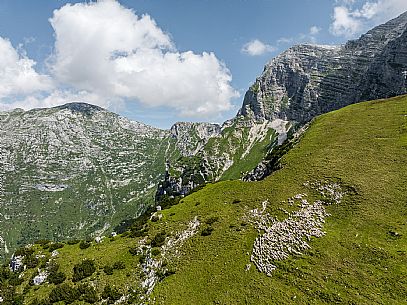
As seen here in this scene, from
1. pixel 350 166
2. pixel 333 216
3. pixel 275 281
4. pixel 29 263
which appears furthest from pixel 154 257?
pixel 350 166

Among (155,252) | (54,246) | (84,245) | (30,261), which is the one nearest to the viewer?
(155,252)

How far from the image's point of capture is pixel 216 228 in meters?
50.0

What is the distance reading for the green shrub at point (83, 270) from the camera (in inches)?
1839

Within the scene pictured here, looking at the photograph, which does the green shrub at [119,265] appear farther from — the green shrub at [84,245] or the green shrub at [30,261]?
the green shrub at [30,261]

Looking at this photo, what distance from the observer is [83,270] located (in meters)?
47.8

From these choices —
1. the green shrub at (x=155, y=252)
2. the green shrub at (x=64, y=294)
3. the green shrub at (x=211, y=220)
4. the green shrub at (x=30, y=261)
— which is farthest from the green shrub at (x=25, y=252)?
the green shrub at (x=211, y=220)

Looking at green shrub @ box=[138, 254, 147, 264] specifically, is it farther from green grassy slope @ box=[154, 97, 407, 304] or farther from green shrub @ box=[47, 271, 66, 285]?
green shrub @ box=[47, 271, 66, 285]

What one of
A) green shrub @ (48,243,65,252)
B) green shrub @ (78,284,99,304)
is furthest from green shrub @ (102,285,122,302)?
green shrub @ (48,243,65,252)

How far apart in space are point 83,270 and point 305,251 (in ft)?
107

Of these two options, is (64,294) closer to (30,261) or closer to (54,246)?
(30,261)

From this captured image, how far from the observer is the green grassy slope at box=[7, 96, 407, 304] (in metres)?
34.4

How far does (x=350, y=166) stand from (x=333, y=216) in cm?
1434

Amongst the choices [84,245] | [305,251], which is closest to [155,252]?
[84,245]

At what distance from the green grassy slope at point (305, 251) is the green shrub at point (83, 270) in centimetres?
112
